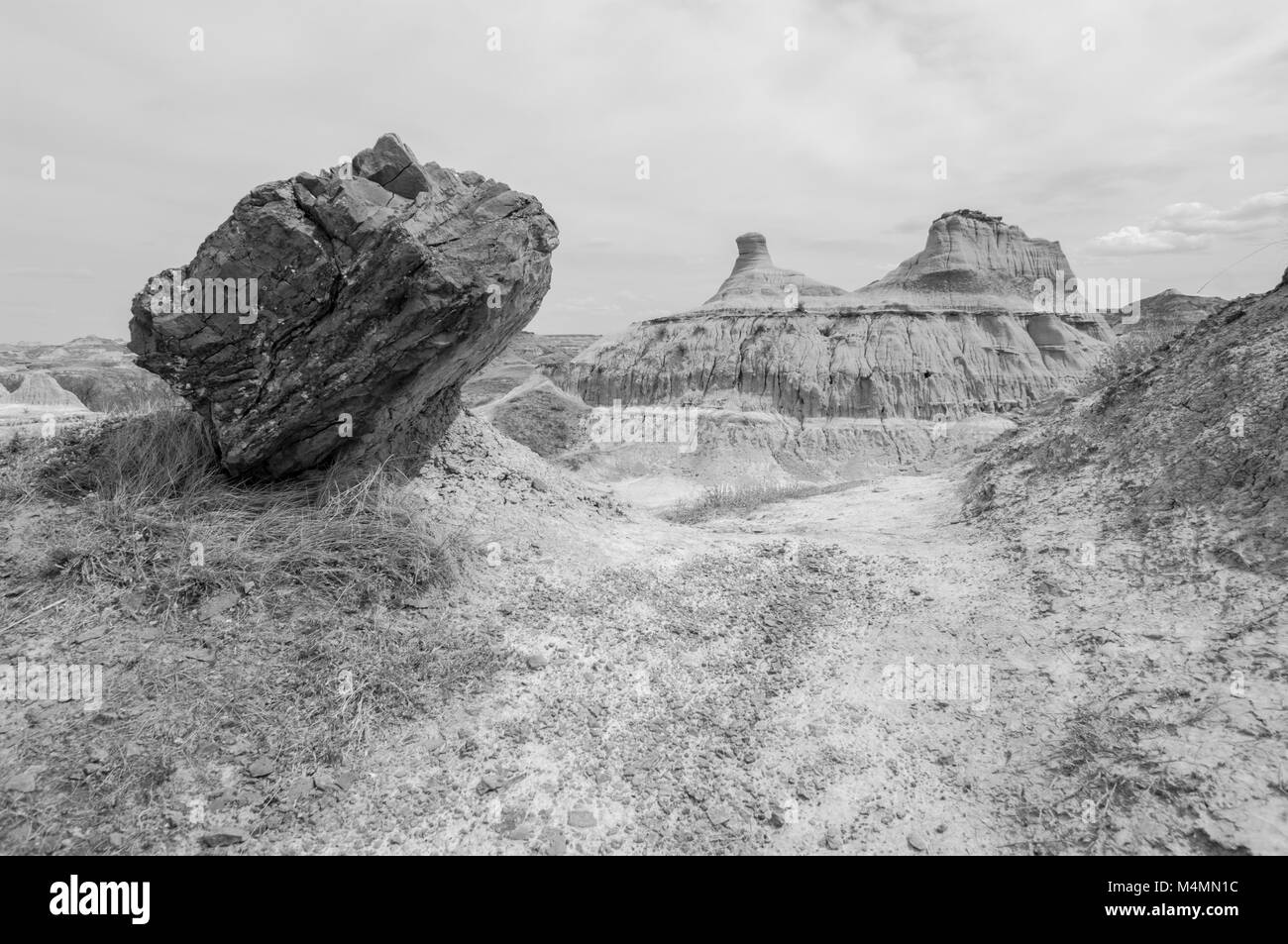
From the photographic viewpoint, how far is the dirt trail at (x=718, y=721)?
3.16 m

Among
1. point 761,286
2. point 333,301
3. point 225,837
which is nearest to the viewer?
point 225,837

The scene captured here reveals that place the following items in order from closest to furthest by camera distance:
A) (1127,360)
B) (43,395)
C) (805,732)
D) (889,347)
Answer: (805,732) < (1127,360) < (43,395) < (889,347)

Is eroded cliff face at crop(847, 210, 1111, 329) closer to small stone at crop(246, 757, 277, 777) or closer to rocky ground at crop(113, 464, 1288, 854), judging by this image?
rocky ground at crop(113, 464, 1288, 854)

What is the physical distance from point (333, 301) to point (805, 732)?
4624 millimetres

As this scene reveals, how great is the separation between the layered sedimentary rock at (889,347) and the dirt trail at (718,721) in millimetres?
20895

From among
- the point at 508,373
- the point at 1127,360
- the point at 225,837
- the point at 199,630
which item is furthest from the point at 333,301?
the point at 508,373

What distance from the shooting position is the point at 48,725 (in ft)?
10.7

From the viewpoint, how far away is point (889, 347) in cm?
2614

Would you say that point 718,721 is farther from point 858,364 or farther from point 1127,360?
point 858,364

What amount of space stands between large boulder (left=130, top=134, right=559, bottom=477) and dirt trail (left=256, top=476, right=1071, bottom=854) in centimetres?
203

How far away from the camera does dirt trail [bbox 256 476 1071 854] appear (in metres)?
3.16

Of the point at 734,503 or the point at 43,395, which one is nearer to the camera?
the point at 734,503

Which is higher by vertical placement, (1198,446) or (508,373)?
(508,373)

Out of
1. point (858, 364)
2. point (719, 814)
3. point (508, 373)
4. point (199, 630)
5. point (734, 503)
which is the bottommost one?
point (719, 814)
